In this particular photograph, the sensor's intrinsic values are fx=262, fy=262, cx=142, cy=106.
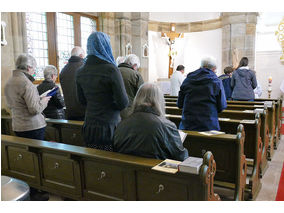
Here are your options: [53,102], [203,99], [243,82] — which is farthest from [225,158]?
[243,82]

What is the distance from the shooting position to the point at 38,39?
24.7 ft

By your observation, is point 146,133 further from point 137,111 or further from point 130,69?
point 130,69

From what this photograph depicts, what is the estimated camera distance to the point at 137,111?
81.4 inches

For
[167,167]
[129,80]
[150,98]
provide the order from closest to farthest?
[167,167], [150,98], [129,80]

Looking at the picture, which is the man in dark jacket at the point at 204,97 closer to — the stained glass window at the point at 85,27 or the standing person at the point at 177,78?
the standing person at the point at 177,78

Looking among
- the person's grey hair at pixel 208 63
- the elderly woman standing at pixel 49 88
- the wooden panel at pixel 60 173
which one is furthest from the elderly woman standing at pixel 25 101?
the person's grey hair at pixel 208 63

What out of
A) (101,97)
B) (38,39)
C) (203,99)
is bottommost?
(203,99)

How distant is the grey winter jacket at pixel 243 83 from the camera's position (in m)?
5.79

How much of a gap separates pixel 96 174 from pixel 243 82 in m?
4.61

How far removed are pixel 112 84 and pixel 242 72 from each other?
4.27 metres

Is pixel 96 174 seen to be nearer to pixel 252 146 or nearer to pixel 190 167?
pixel 190 167

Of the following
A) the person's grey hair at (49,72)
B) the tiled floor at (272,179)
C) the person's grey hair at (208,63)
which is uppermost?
the person's grey hair at (208,63)

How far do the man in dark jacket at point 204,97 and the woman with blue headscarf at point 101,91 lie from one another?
1.11 m

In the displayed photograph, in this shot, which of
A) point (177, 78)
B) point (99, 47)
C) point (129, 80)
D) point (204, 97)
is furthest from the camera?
point (177, 78)
